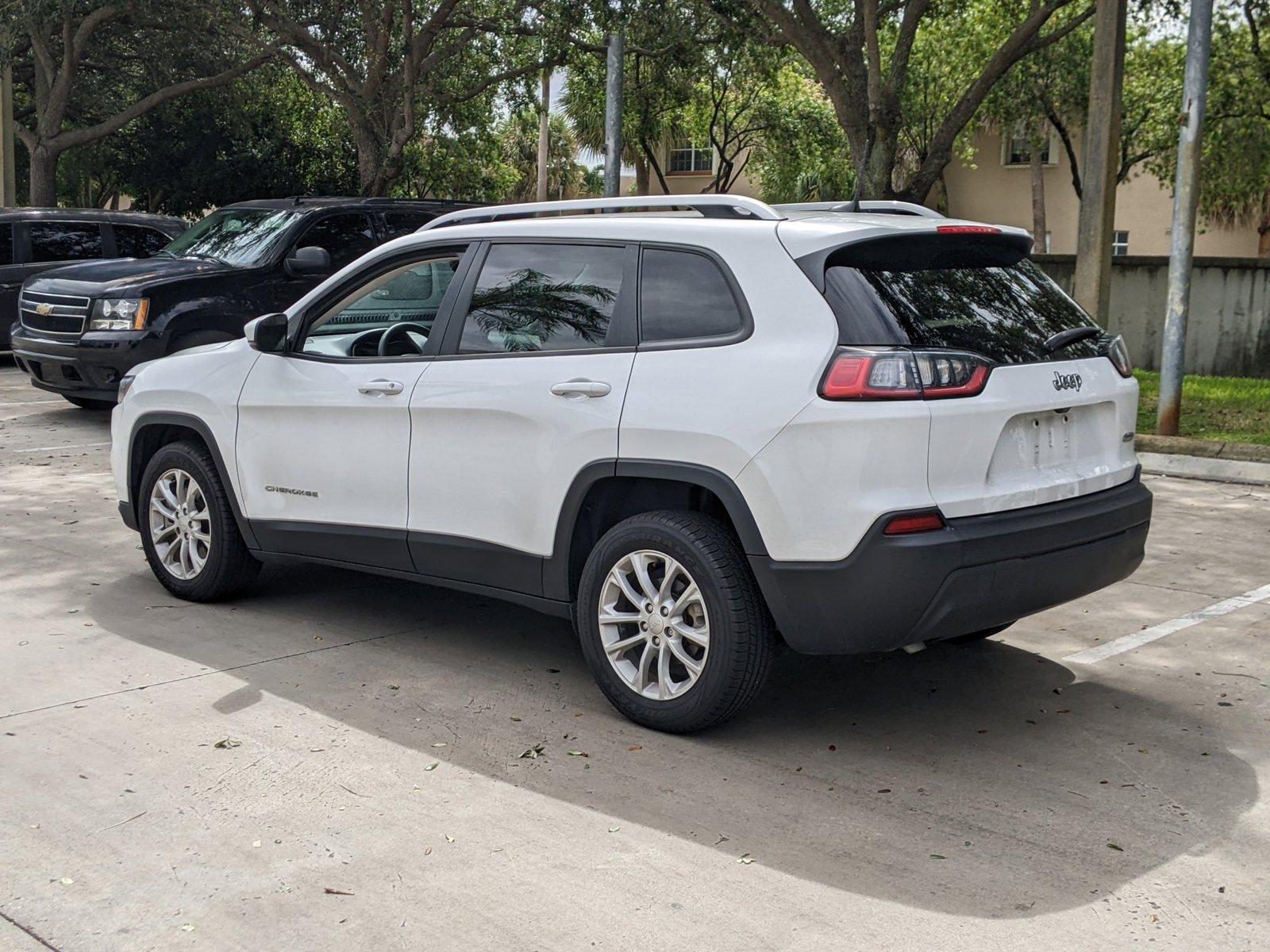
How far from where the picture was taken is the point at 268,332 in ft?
20.0

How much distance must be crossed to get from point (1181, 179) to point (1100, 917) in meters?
9.76

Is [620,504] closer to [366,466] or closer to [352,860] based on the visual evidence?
[366,466]

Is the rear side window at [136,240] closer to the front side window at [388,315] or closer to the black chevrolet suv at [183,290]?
the black chevrolet suv at [183,290]

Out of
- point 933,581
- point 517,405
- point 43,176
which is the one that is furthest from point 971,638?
point 43,176

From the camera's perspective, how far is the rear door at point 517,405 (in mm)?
5039

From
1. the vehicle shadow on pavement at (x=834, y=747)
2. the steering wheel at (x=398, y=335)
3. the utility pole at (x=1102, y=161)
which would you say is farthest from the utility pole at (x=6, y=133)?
the steering wheel at (x=398, y=335)

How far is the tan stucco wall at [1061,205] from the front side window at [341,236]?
2390 cm

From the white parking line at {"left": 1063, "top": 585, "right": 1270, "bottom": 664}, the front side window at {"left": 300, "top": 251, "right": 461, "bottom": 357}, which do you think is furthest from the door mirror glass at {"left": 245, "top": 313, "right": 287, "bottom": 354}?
the white parking line at {"left": 1063, "top": 585, "right": 1270, "bottom": 664}

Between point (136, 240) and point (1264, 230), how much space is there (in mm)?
25702

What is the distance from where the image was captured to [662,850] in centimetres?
395

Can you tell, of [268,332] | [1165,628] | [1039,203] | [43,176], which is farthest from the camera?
[1039,203]

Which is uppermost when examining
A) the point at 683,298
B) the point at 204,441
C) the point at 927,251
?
the point at 927,251

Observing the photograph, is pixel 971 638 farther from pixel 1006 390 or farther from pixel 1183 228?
pixel 1183 228

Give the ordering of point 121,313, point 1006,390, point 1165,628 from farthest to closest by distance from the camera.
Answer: point 121,313 → point 1165,628 → point 1006,390
